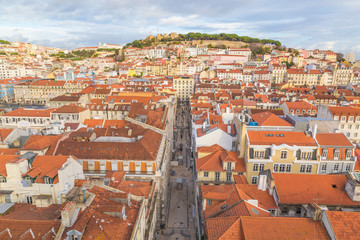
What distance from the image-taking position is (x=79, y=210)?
1736 cm

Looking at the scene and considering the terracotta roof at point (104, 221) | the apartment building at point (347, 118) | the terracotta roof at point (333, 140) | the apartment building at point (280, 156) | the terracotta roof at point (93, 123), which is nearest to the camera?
the terracotta roof at point (104, 221)

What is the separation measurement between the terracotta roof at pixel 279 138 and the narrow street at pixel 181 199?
41.5 feet

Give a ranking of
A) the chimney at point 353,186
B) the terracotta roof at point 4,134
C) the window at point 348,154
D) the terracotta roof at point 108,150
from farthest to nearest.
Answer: the terracotta roof at point 4,134 → the terracotta roof at point 108,150 → the window at point 348,154 → the chimney at point 353,186

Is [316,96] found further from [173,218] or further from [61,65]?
[61,65]

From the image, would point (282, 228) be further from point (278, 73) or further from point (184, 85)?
point (278, 73)

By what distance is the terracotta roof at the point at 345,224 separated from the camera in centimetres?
1492

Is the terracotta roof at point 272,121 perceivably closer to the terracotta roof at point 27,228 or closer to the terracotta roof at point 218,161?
the terracotta roof at point 218,161

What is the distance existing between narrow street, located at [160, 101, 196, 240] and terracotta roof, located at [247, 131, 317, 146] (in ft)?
41.5

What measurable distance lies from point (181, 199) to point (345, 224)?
24.9 metres

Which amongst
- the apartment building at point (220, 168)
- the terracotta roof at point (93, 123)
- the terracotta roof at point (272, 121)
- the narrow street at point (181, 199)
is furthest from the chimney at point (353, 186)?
the terracotta roof at point (93, 123)

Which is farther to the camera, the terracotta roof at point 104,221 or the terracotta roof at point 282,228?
→ the terracotta roof at point 104,221

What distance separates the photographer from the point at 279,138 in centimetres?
3158

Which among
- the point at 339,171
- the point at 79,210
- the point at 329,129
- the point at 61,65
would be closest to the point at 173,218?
the point at 79,210

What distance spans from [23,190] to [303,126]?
36.0 m
